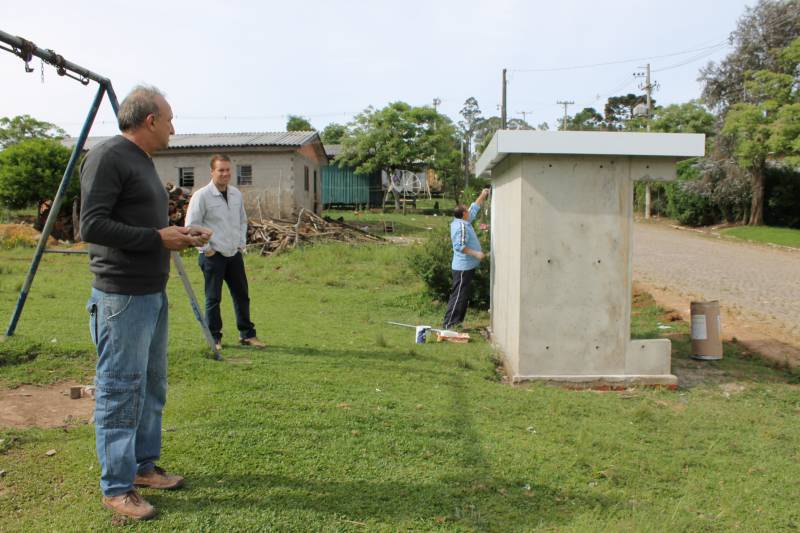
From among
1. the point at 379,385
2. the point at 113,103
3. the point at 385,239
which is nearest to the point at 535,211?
the point at 379,385

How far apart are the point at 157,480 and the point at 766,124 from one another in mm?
28685

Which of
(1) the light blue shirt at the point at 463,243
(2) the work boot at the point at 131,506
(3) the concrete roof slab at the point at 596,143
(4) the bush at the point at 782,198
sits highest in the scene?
(4) the bush at the point at 782,198

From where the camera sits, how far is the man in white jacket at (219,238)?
665 centimetres

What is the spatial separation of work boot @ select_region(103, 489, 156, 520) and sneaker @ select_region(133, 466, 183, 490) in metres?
0.24

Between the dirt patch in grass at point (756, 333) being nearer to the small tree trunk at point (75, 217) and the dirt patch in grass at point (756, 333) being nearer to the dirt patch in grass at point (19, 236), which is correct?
the small tree trunk at point (75, 217)

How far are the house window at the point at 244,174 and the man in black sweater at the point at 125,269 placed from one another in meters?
23.3

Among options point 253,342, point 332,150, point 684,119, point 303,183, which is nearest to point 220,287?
point 253,342

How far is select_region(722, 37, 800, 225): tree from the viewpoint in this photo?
24.2m

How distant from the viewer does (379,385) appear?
570cm

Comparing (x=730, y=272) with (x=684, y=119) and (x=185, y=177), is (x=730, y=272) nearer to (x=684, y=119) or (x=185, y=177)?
(x=185, y=177)

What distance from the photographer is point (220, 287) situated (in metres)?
6.86

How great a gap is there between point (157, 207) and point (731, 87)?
34618mm

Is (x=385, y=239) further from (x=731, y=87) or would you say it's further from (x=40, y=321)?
(x=731, y=87)

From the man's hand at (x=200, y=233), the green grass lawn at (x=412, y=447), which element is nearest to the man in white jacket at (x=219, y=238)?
the green grass lawn at (x=412, y=447)
